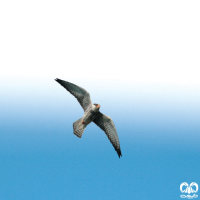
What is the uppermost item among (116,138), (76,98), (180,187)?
(76,98)

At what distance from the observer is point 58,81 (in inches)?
335

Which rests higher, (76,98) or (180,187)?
(76,98)

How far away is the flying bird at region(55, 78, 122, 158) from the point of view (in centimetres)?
832

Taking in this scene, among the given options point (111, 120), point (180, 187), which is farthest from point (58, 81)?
point (180, 187)

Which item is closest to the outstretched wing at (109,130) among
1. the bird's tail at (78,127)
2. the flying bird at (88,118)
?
the flying bird at (88,118)

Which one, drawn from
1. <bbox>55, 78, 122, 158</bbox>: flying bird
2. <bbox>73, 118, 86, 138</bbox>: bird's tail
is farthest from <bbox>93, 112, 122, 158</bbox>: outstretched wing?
<bbox>73, 118, 86, 138</bbox>: bird's tail

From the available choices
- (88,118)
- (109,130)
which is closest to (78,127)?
(88,118)

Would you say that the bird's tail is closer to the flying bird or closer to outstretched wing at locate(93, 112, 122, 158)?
the flying bird

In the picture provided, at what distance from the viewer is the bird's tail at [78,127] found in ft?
27.3

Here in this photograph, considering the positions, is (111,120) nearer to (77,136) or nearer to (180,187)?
(77,136)

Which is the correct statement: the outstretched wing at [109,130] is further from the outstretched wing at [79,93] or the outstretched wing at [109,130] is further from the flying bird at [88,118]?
the outstretched wing at [79,93]

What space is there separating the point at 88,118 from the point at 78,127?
34cm

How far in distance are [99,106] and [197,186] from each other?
A: 3.45 m

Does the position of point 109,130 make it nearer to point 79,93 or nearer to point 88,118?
point 88,118
